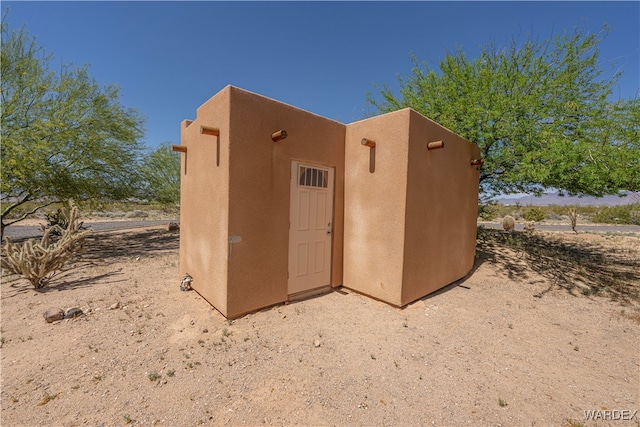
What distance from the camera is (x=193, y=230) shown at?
16.9 feet

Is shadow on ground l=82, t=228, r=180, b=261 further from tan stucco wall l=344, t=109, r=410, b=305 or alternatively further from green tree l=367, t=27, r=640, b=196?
green tree l=367, t=27, r=640, b=196

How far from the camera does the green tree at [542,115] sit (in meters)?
5.26

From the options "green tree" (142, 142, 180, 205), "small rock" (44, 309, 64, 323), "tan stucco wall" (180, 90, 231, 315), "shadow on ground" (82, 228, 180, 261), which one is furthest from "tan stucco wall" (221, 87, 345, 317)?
"green tree" (142, 142, 180, 205)

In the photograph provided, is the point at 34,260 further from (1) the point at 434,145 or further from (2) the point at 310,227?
(1) the point at 434,145

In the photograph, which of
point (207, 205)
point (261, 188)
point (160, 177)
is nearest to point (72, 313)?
point (207, 205)

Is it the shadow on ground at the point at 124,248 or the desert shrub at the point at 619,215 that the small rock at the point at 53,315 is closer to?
the shadow on ground at the point at 124,248

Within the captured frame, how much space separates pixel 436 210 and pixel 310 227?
2.69 meters

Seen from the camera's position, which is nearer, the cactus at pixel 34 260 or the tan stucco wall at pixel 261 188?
the tan stucco wall at pixel 261 188

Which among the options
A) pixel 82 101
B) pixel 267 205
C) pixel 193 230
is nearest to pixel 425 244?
pixel 267 205

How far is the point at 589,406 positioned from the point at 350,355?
243 centimetres

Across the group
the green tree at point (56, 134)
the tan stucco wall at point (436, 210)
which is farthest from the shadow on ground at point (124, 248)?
the tan stucco wall at point (436, 210)

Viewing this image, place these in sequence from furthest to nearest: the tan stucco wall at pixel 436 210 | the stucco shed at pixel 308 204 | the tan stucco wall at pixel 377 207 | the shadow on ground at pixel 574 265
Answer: the shadow on ground at pixel 574 265
the tan stucco wall at pixel 436 210
the tan stucco wall at pixel 377 207
the stucco shed at pixel 308 204

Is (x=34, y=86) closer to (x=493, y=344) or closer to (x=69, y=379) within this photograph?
(x=69, y=379)

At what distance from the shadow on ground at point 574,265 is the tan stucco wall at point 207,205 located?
6.80 metres
